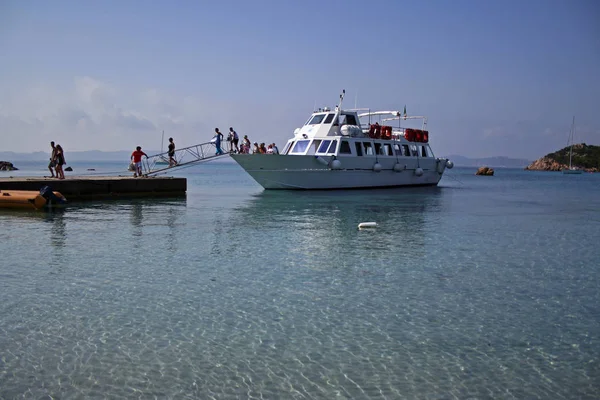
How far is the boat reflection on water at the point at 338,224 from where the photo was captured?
12883mm

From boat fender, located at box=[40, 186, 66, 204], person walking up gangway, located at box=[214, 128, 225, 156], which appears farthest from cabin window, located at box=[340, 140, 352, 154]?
boat fender, located at box=[40, 186, 66, 204]

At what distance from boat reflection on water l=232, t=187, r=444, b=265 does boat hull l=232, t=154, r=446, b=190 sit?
6.02 ft

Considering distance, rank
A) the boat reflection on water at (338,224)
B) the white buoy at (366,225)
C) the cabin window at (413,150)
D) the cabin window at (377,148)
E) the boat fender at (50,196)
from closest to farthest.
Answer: the boat reflection on water at (338,224)
the white buoy at (366,225)
the boat fender at (50,196)
the cabin window at (377,148)
the cabin window at (413,150)

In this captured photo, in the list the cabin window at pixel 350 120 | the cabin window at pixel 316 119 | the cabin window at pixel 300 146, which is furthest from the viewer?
the cabin window at pixel 350 120

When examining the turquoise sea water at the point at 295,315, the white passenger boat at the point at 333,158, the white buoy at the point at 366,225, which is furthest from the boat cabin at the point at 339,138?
the turquoise sea water at the point at 295,315

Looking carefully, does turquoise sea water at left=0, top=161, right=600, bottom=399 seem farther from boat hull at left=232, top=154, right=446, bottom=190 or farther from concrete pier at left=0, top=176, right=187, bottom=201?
boat hull at left=232, top=154, right=446, bottom=190

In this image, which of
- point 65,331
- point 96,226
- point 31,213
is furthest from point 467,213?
point 65,331

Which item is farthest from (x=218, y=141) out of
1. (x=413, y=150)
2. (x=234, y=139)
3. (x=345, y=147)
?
(x=413, y=150)

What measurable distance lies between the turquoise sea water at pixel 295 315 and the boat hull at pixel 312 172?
15.6 m

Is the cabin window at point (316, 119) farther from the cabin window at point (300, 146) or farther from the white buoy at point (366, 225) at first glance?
the white buoy at point (366, 225)

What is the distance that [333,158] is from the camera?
3161 centimetres

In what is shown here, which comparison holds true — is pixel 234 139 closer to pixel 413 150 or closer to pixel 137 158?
pixel 137 158

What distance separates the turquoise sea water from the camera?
17.7ft

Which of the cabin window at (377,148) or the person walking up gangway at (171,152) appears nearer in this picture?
the person walking up gangway at (171,152)
